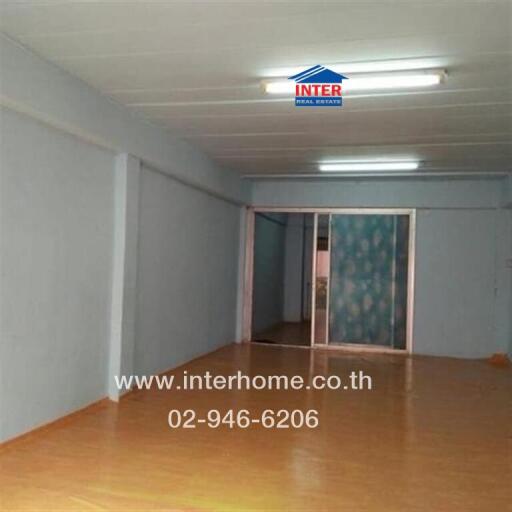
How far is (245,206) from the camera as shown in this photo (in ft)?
26.8

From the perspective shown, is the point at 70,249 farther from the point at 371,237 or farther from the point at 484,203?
the point at 484,203

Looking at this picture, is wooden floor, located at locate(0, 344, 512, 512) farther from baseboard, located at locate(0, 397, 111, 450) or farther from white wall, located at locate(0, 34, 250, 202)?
white wall, located at locate(0, 34, 250, 202)

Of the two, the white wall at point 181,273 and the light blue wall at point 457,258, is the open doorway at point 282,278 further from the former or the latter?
the light blue wall at point 457,258

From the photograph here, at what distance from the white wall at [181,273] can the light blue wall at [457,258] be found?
215 centimetres

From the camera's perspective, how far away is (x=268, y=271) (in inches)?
385

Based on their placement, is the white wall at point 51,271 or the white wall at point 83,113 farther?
the white wall at point 51,271

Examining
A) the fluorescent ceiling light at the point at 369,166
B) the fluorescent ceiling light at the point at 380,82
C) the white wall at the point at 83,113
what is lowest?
the white wall at the point at 83,113

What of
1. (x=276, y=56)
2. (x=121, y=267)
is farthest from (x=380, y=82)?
(x=121, y=267)

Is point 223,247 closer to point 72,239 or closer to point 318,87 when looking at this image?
point 72,239

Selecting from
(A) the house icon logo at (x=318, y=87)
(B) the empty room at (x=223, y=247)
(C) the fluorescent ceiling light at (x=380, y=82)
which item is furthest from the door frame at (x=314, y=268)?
(C) the fluorescent ceiling light at (x=380, y=82)

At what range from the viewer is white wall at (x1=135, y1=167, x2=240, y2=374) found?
5.23 m

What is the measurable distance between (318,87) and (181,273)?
314 centimetres

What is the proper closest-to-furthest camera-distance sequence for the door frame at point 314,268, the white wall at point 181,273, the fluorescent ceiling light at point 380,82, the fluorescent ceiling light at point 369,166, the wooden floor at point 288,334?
the fluorescent ceiling light at point 380,82 < the white wall at point 181,273 < the fluorescent ceiling light at point 369,166 < the door frame at point 314,268 < the wooden floor at point 288,334

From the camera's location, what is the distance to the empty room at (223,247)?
2.85 m
